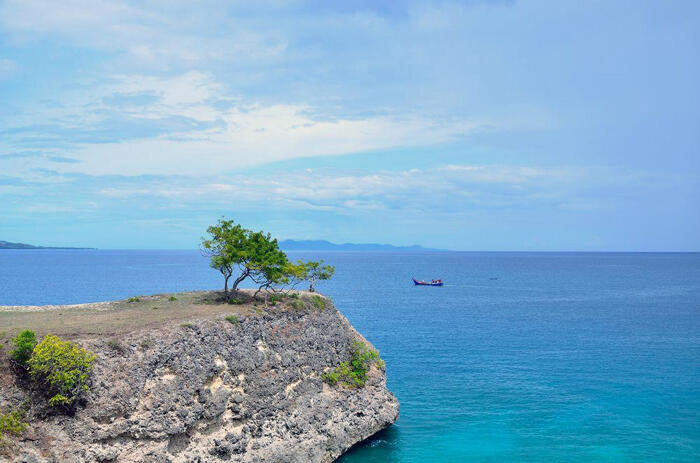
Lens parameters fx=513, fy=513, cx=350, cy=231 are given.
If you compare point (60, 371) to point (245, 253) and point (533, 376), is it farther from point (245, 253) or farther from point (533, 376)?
point (533, 376)

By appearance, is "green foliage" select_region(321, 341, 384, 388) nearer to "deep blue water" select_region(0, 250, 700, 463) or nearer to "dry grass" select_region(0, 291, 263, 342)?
"deep blue water" select_region(0, 250, 700, 463)

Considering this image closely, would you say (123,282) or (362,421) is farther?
(123,282)

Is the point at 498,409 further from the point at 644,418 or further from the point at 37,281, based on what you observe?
the point at 37,281

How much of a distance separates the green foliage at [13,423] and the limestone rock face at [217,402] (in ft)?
1.57

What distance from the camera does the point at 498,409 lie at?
47.2 metres

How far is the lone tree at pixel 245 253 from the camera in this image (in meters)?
42.6

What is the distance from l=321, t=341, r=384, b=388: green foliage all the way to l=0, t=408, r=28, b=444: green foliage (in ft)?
65.8

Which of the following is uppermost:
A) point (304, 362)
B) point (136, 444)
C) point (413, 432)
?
point (304, 362)

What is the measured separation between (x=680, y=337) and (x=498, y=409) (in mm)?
45741

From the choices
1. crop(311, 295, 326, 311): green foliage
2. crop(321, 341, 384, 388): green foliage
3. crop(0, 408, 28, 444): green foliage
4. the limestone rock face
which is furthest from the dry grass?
crop(321, 341, 384, 388): green foliage

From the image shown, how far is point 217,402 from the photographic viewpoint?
107ft

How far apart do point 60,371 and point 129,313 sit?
1181 cm

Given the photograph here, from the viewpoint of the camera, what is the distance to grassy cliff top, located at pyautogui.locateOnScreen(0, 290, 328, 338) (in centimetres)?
3397

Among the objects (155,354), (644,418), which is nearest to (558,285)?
(644,418)
